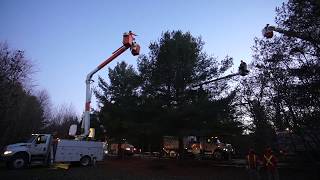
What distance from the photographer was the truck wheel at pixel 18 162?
23.9m

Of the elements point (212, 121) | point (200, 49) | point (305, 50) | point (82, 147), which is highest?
point (200, 49)

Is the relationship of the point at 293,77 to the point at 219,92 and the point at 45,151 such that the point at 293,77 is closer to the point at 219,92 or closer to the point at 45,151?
the point at 219,92

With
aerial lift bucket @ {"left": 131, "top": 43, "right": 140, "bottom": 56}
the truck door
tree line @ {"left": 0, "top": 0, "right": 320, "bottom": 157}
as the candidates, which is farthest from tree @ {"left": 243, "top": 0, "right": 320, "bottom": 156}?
the truck door

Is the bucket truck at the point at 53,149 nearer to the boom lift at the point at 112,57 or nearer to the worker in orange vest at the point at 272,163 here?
the boom lift at the point at 112,57

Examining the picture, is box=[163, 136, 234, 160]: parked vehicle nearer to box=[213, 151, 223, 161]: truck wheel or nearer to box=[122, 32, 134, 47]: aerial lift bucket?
box=[213, 151, 223, 161]: truck wheel

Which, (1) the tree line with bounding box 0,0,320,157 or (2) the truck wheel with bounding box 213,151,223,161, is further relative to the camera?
(2) the truck wheel with bounding box 213,151,223,161

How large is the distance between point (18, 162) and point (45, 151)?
193cm

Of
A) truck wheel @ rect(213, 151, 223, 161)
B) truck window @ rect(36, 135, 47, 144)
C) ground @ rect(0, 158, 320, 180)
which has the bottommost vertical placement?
ground @ rect(0, 158, 320, 180)

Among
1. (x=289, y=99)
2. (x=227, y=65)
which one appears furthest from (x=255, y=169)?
(x=227, y=65)

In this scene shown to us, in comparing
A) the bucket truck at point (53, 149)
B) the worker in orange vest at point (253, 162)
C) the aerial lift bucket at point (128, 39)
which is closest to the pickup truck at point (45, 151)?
the bucket truck at point (53, 149)

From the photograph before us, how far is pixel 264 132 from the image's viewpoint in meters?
25.8

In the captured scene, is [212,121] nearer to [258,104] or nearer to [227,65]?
[258,104]

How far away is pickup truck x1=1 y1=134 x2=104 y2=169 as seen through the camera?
78.7ft

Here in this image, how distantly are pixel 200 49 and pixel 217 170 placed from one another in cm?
1034
